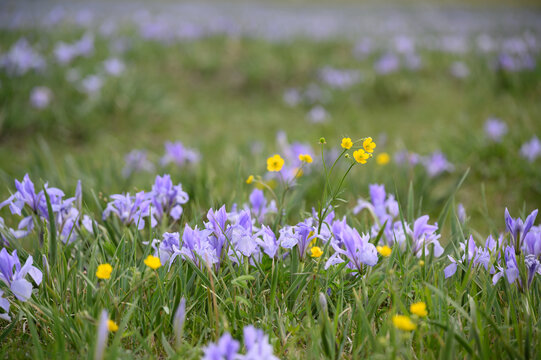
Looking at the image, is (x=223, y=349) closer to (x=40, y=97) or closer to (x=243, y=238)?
(x=243, y=238)

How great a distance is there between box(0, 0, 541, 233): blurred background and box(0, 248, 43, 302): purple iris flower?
684mm

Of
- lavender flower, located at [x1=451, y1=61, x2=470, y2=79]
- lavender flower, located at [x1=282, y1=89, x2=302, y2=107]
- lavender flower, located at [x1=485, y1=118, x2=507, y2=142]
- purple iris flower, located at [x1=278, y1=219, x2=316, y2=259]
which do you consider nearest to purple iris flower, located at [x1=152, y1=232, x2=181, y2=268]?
purple iris flower, located at [x1=278, y1=219, x2=316, y2=259]

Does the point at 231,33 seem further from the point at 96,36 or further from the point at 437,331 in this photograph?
the point at 437,331

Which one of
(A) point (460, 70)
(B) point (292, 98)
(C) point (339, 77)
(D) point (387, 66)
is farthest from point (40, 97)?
(A) point (460, 70)

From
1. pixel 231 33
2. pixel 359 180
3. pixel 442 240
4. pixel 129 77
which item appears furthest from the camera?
pixel 231 33

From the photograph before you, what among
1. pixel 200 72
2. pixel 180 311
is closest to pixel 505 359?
pixel 180 311

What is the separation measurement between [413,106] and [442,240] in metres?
3.23

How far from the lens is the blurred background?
2637 millimetres

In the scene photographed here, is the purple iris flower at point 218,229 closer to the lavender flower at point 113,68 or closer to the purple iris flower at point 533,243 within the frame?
the purple iris flower at point 533,243

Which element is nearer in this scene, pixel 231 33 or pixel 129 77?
pixel 129 77

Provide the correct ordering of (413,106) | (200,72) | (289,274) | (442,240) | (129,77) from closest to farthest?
(289,274) < (442,240) < (129,77) < (413,106) < (200,72)

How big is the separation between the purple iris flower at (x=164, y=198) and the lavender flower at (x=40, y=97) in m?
2.76

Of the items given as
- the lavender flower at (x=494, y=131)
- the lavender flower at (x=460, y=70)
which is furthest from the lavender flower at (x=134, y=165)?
the lavender flower at (x=460, y=70)

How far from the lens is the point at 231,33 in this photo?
6.99m
